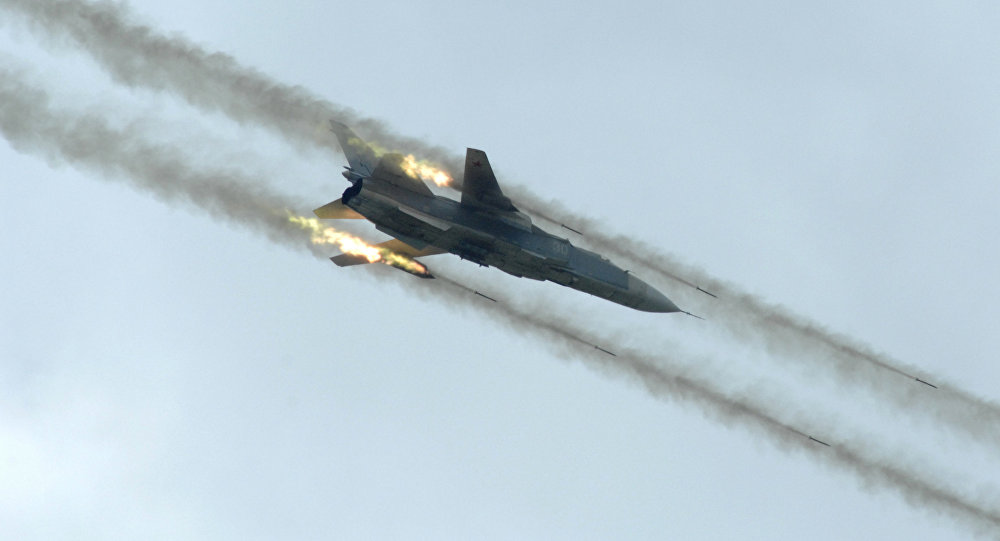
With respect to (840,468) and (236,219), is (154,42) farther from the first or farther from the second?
(840,468)

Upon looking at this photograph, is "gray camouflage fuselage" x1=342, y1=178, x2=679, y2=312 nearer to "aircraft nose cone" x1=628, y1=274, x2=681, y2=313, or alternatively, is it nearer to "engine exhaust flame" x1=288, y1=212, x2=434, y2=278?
"aircraft nose cone" x1=628, y1=274, x2=681, y2=313

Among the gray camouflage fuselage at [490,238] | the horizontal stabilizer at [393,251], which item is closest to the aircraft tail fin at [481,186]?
the gray camouflage fuselage at [490,238]

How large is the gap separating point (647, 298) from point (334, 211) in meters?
12.5

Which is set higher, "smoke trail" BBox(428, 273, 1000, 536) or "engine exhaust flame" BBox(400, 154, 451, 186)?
"engine exhaust flame" BBox(400, 154, 451, 186)

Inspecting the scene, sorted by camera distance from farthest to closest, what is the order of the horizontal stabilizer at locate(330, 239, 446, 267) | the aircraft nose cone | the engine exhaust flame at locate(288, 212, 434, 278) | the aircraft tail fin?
the horizontal stabilizer at locate(330, 239, 446, 267) < the engine exhaust flame at locate(288, 212, 434, 278) < the aircraft nose cone < the aircraft tail fin

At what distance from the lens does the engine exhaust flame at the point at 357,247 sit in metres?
63.2

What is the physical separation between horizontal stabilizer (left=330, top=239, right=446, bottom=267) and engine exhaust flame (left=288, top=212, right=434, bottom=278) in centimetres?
17

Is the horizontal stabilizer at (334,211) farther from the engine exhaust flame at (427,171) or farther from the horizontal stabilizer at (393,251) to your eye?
the horizontal stabilizer at (393,251)

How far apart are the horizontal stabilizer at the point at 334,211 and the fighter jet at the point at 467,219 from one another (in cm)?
4

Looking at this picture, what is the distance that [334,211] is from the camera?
198 ft

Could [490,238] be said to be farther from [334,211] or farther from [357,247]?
[357,247]

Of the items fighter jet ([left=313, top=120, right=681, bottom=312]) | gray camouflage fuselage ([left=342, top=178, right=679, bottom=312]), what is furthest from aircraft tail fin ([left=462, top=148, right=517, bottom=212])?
gray camouflage fuselage ([left=342, top=178, right=679, bottom=312])

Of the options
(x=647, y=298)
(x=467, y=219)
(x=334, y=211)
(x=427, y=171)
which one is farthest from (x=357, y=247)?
(x=647, y=298)

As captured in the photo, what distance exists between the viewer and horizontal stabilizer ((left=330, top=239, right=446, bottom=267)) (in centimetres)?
6425
